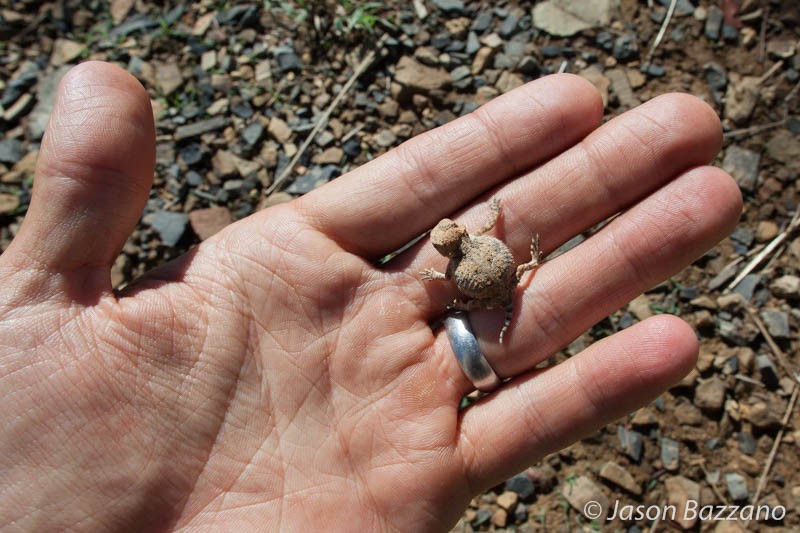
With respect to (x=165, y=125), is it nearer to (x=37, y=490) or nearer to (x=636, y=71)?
(x=37, y=490)

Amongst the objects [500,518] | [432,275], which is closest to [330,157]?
[432,275]

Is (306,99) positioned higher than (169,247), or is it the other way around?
(306,99)

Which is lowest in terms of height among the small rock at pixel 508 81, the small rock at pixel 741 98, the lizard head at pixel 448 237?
the lizard head at pixel 448 237

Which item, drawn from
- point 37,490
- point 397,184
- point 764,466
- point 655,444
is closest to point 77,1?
point 397,184

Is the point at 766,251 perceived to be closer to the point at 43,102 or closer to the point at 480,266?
the point at 480,266

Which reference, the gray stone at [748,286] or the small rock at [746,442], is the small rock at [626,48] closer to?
the gray stone at [748,286]

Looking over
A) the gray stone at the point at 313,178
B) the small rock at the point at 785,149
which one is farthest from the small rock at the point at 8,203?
the small rock at the point at 785,149
